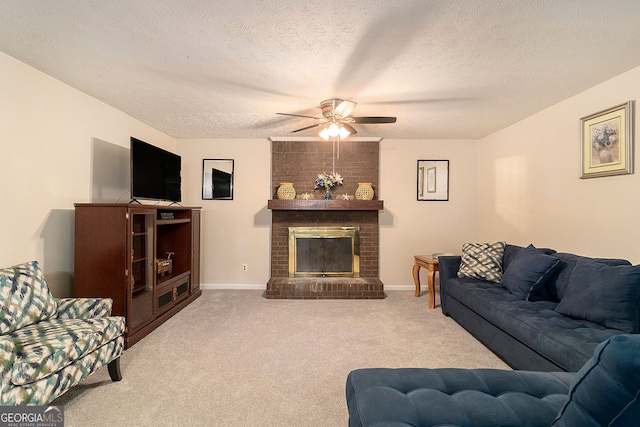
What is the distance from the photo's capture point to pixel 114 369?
→ 2.16 m

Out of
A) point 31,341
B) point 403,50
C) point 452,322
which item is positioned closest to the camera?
point 31,341

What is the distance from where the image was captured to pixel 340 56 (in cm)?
222

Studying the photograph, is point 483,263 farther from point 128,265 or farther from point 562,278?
point 128,265

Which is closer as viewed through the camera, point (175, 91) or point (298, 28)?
point (298, 28)

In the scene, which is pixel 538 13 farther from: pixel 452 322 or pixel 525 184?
pixel 452 322


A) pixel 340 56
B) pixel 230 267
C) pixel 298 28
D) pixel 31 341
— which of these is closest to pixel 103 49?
pixel 298 28

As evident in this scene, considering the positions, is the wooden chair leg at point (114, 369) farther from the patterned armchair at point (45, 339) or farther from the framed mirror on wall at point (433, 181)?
the framed mirror on wall at point (433, 181)

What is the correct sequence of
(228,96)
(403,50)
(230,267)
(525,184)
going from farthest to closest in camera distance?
1. (230,267)
2. (525,184)
3. (228,96)
4. (403,50)

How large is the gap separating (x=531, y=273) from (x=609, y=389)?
2.31 m

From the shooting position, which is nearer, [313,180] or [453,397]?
[453,397]

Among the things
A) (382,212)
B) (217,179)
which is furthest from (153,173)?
(382,212)

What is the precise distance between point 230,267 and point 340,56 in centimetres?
368

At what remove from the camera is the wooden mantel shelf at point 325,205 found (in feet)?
14.5

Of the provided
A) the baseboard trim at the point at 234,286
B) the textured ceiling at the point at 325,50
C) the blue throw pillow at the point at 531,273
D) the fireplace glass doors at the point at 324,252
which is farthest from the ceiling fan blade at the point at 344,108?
the baseboard trim at the point at 234,286
